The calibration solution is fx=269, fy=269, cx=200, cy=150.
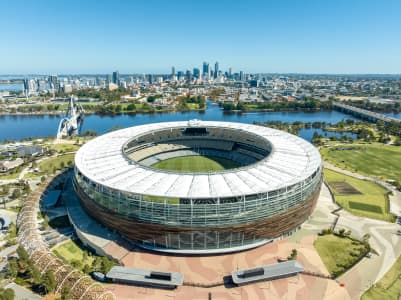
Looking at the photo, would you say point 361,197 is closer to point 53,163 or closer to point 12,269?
point 12,269

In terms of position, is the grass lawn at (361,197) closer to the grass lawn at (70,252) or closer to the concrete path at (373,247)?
the concrete path at (373,247)

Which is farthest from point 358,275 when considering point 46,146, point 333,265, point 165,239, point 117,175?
point 46,146

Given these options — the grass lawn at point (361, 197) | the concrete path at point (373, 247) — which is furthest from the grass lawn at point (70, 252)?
the grass lawn at point (361, 197)

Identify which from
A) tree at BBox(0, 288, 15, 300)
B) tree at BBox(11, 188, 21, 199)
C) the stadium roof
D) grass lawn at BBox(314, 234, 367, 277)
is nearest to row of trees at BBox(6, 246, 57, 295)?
tree at BBox(0, 288, 15, 300)

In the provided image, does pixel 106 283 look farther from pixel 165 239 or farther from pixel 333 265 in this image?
pixel 333 265

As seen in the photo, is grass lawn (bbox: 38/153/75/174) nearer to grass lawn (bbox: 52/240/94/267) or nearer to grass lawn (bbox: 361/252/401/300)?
grass lawn (bbox: 52/240/94/267)
